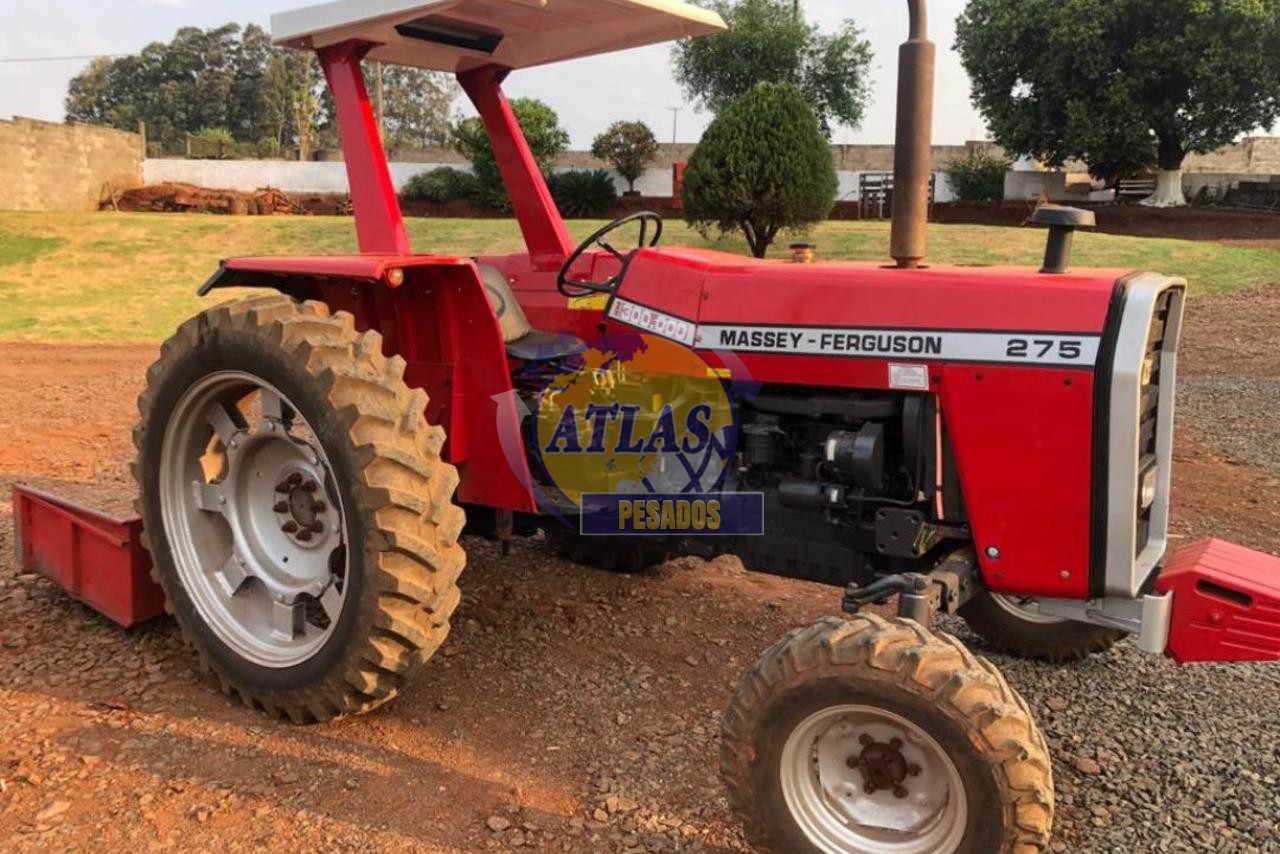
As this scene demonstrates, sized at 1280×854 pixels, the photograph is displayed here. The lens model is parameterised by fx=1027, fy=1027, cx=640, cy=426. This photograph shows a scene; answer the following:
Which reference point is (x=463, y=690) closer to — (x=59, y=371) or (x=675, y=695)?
(x=675, y=695)

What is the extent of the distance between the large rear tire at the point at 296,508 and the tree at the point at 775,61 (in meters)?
31.4

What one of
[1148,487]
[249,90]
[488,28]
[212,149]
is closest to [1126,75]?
[488,28]

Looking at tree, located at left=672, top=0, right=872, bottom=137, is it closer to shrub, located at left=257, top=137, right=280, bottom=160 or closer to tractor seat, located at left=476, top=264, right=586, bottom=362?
shrub, located at left=257, top=137, right=280, bottom=160

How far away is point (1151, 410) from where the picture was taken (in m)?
2.96

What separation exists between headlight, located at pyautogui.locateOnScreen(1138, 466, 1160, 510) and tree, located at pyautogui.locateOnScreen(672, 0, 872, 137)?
31593 millimetres

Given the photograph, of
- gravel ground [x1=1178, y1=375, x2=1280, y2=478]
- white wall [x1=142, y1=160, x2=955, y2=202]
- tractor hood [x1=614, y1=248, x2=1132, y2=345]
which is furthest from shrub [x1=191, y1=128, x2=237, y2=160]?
tractor hood [x1=614, y1=248, x2=1132, y2=345]

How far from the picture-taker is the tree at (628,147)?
32344 millimetres

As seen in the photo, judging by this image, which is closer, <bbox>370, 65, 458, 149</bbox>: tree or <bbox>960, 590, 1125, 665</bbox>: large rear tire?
<bbox>960, 590, 1125, 665</bbox>: large rear tire

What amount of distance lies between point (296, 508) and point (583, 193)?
2715 centimetres

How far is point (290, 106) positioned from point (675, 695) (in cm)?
6270

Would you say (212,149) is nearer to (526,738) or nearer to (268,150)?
(268,150)

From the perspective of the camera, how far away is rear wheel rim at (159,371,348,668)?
3.37 meters

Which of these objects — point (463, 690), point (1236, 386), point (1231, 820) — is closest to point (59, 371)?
point (463, 690)

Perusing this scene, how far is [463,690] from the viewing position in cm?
354
